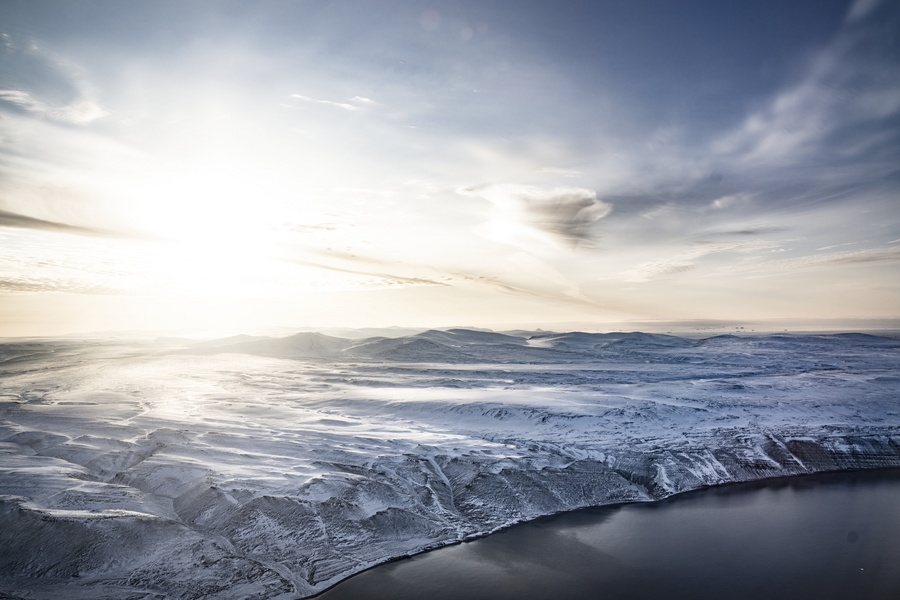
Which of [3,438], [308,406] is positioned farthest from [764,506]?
[3,438]

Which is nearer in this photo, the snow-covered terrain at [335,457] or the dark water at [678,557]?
the dark water at [678,557]

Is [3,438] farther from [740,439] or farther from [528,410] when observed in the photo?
[740,439]

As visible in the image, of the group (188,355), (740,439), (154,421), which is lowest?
(188,355)

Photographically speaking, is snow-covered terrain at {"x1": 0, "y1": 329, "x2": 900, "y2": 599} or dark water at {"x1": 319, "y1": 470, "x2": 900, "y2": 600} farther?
snow-covered terrain at {"x1": 0, "y1": 329, "x2": 900, "y2": 599}
